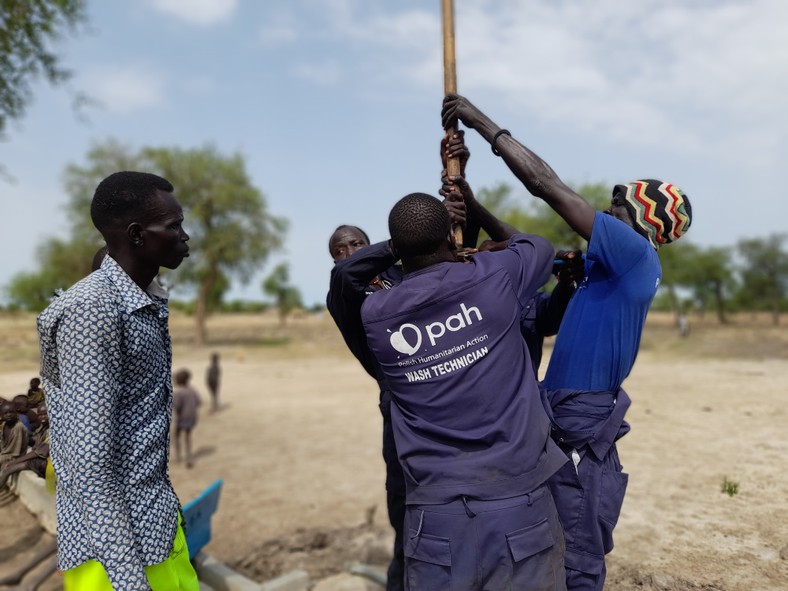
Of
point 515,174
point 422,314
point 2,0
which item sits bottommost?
point 422,314

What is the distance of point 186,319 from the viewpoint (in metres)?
58.1

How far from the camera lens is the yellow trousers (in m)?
1.92

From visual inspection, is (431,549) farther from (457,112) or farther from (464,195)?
(457,112)

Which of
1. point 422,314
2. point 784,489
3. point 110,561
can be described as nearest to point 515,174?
point 422,314

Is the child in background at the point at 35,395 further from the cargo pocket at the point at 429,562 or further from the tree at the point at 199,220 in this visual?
the tree at the point at 199,220

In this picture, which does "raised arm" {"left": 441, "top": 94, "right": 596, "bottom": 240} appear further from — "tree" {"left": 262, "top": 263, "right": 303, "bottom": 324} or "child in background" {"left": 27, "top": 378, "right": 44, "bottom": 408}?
"tree" {"left": 262, "top": 263, "right": 303, "bottom": 324}

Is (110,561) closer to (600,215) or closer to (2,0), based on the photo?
(600,215)

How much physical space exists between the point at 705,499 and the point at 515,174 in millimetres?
3429

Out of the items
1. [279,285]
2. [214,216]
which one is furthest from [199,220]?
[279,285]

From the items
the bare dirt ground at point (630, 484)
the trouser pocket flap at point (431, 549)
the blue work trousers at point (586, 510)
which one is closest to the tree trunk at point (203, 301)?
the bare dirt ground at point (630, 484)

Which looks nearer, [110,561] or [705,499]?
[110,561]

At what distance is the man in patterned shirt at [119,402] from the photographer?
6.08 feet

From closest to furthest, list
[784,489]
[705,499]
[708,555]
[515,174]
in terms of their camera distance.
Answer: [515,174] < [708,555] < [784,489] < [705,499]

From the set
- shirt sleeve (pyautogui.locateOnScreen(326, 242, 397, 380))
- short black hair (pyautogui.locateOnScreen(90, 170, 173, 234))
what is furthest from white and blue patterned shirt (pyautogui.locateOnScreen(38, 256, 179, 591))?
shirt sleeve (pyautogui.locateOnScreen(326, 242, 397, 380))
